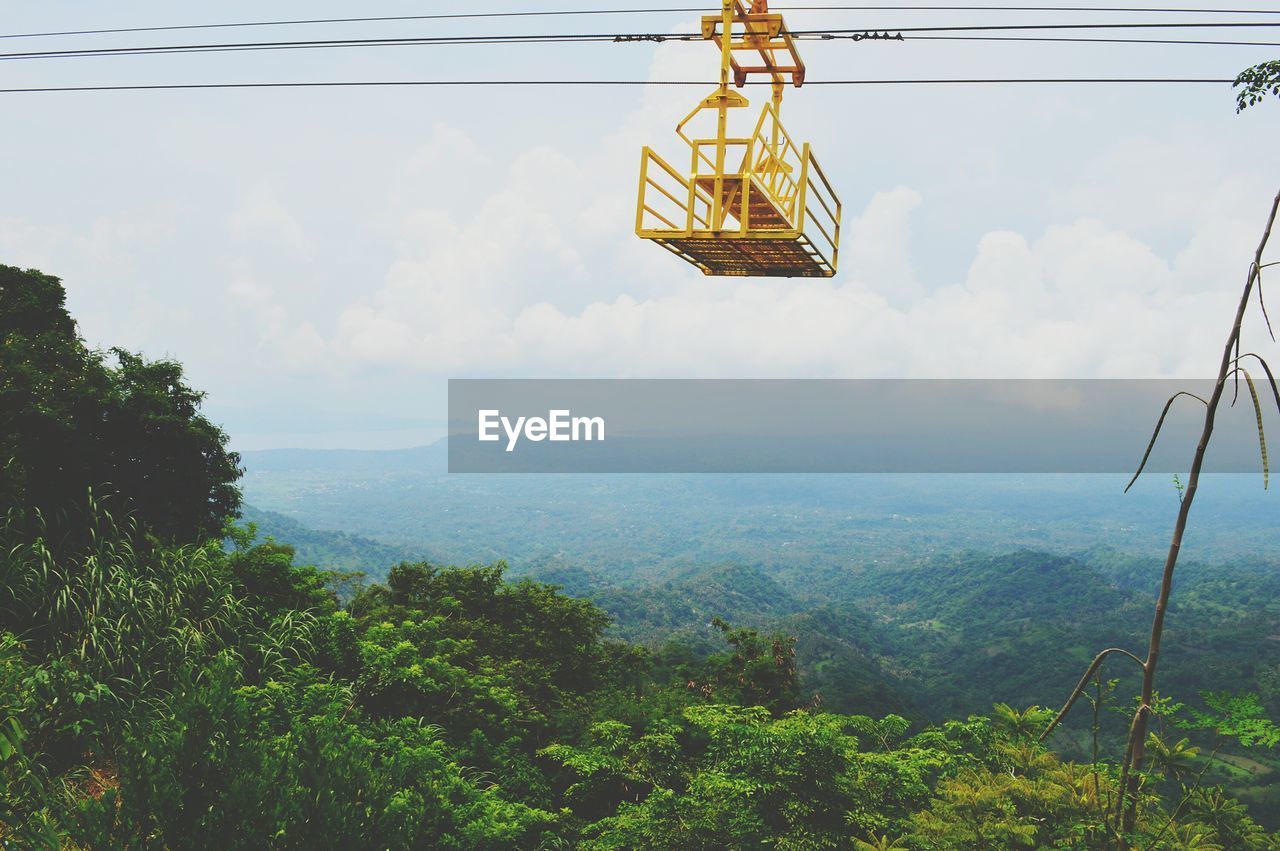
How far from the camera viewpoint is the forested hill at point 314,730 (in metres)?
4.30

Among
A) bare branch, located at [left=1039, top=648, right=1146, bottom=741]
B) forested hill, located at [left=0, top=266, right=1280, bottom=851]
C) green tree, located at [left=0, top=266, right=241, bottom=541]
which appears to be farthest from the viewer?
green tree, located at [left=0, top=266, right=241, bottom=541]

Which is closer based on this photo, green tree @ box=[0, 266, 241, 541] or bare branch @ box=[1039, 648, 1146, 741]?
bare branch @ box=[1039, 648, 1146, 741]

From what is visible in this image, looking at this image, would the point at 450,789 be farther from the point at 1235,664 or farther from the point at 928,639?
the point at 928,639

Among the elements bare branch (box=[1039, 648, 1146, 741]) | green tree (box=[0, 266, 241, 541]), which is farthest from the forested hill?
bare branch (box=[1039, 648, 1146, 741])

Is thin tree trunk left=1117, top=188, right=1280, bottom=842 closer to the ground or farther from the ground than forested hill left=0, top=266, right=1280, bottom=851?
farther from the ground

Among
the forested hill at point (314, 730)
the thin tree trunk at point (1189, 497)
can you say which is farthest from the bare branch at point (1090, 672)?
the forested hill at point (314, 730)

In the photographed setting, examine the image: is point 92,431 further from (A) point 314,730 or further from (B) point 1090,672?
(B) point 1090,672

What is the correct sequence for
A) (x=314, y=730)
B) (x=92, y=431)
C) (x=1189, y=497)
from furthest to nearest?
(x=92, y=431)
(x=314, y=730)
(x=1189, y=497)

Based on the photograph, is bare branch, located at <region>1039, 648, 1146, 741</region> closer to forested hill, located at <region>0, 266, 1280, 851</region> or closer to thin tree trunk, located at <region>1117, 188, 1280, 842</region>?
thin tree trunk, located at <region>1117, 188, 1280, 842</region>

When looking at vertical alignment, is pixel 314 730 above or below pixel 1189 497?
below

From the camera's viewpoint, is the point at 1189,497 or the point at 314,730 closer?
the point at 1189,497

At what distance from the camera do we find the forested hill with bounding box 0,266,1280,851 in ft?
14.1

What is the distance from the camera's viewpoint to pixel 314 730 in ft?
17.0

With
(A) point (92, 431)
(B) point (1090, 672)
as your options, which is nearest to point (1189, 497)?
(B) point (1090, 672)
